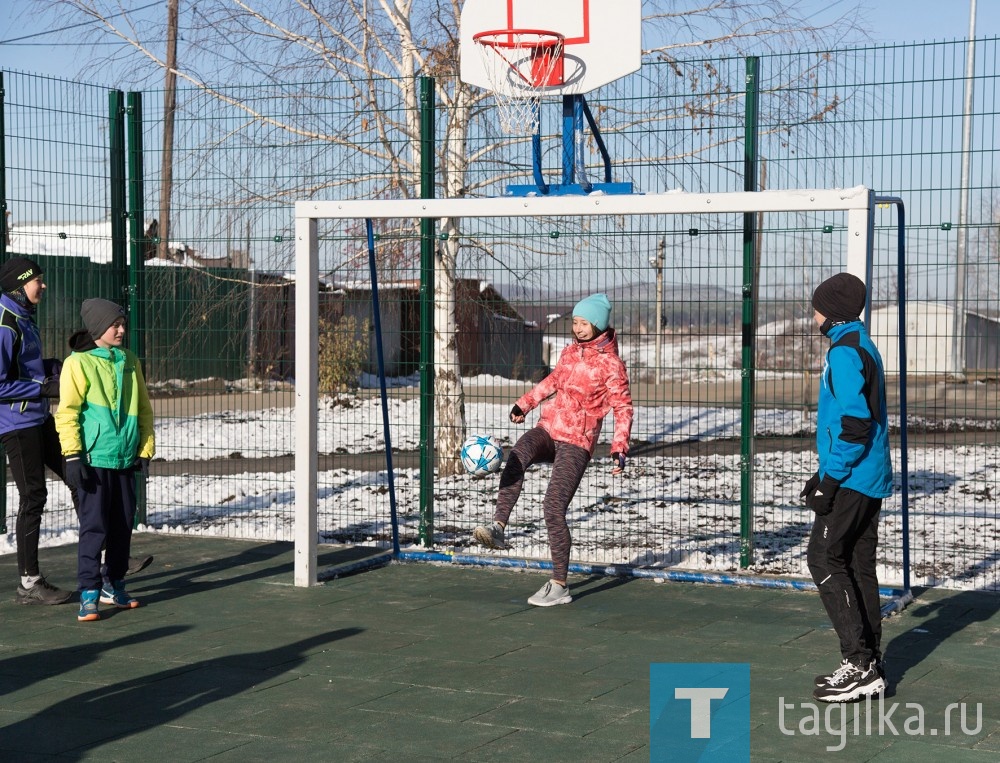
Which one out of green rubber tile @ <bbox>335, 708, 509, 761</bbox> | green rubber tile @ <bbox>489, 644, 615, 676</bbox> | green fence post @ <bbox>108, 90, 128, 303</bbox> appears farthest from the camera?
green fence post @ <bbox>108, 90, 128, 303</bbox>

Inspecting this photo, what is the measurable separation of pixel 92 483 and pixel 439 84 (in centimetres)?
708

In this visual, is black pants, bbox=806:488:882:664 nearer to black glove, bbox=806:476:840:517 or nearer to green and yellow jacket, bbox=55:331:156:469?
black glove, bbox=806:476:840:517

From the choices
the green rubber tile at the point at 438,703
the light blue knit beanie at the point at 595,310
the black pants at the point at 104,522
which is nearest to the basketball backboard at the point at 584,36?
the light blue knit beanie at the point at 595,310

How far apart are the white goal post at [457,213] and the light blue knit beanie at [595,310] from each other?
1.74 ft

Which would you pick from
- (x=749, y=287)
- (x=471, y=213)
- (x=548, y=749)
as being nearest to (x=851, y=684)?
(x=548, y=749)

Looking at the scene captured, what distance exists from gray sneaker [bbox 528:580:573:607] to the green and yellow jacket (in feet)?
8.15

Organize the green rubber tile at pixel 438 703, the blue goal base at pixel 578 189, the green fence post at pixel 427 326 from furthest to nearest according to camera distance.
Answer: the green fence post at pixel 427 326
the blue goal base at pixel 578 189
the green rubber tile at pixel 438 703

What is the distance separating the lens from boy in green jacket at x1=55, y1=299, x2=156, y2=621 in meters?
7.50

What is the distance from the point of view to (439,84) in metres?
13.4

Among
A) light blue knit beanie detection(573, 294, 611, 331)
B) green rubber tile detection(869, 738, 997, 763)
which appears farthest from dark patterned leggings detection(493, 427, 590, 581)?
green rubber tile detection(869, 738, 997, 763)

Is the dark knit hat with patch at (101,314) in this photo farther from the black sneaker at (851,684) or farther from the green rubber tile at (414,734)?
the black sneaker at (851,684)

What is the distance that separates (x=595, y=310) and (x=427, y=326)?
82.1 inches

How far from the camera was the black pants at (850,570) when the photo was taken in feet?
19.4

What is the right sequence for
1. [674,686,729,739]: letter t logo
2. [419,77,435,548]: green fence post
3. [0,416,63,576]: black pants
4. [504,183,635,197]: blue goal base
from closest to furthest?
[674,686,729,739]: letter t logo < [0,416,63,576]: black pants < [504,183,635,197]: blue goal base < [419,77,435,548]: green fence post
